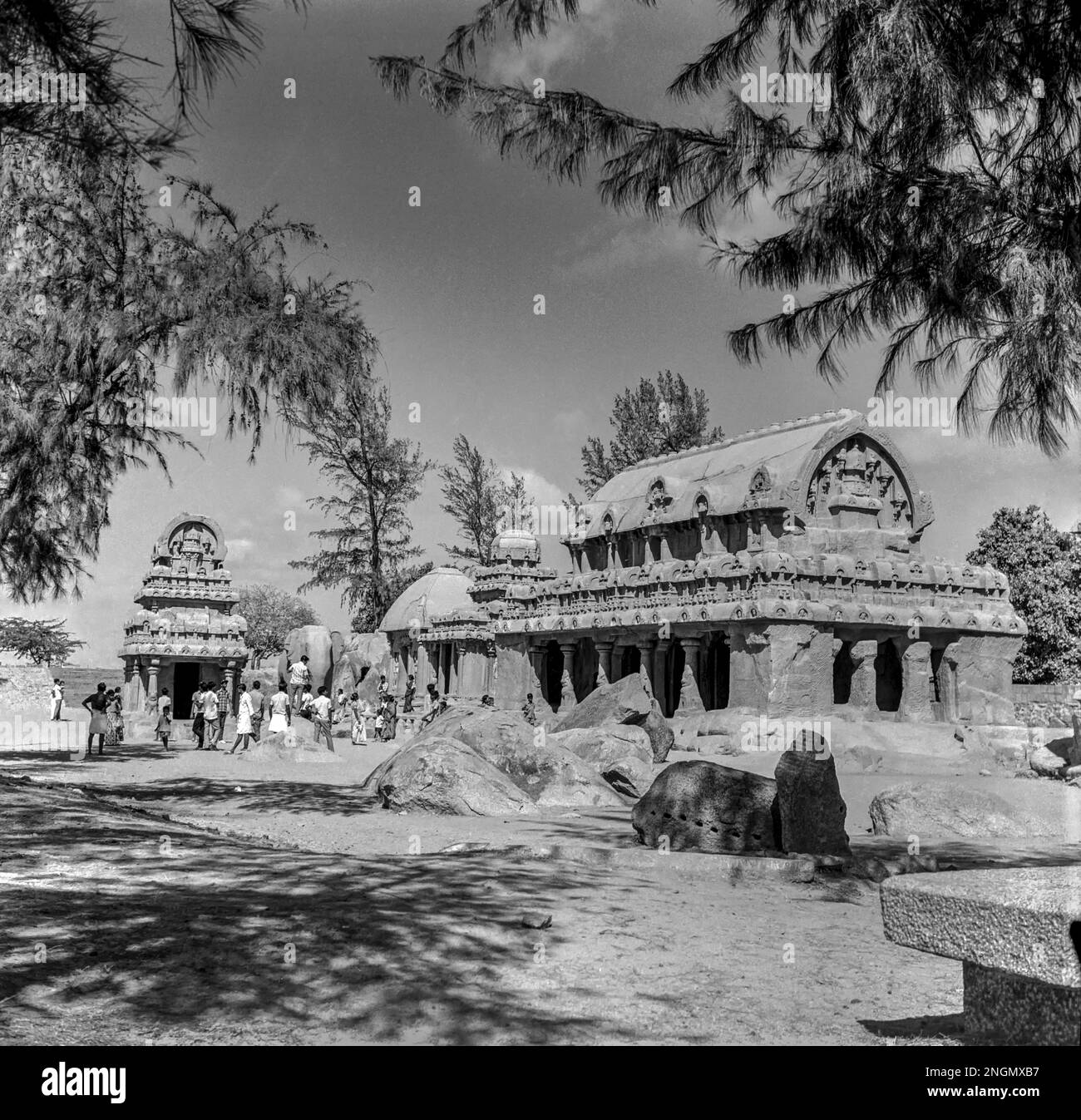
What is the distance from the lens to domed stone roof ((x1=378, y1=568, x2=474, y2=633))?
42375mm

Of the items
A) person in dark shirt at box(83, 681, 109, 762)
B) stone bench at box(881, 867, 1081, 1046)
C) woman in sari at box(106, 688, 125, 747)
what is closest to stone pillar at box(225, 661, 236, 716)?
woman in sari at box(106, 688, 125, 747)

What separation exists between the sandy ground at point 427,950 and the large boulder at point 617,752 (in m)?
6.16

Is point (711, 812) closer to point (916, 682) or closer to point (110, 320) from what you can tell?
point (110, 320)

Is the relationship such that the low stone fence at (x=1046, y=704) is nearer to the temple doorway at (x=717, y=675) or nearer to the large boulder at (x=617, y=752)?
the temple doorway at (x=717, y=675)

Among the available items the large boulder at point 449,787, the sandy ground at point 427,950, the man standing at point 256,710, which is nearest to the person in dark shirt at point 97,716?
the man standing at point 256,710

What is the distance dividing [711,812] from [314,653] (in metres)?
35.7

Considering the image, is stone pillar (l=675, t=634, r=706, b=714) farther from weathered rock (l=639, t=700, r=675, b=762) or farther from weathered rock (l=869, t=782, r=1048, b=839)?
weathered rock (l=869, t=782, r=1048, b=839)

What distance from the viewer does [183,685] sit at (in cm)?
4141

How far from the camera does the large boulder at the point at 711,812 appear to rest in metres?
10.2

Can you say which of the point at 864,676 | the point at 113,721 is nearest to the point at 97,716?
the point at 113,721

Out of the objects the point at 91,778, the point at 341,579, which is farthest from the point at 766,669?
the point at 341,579

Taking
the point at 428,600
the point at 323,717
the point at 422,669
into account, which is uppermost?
the point at 428,600

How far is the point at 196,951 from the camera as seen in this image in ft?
17.8
